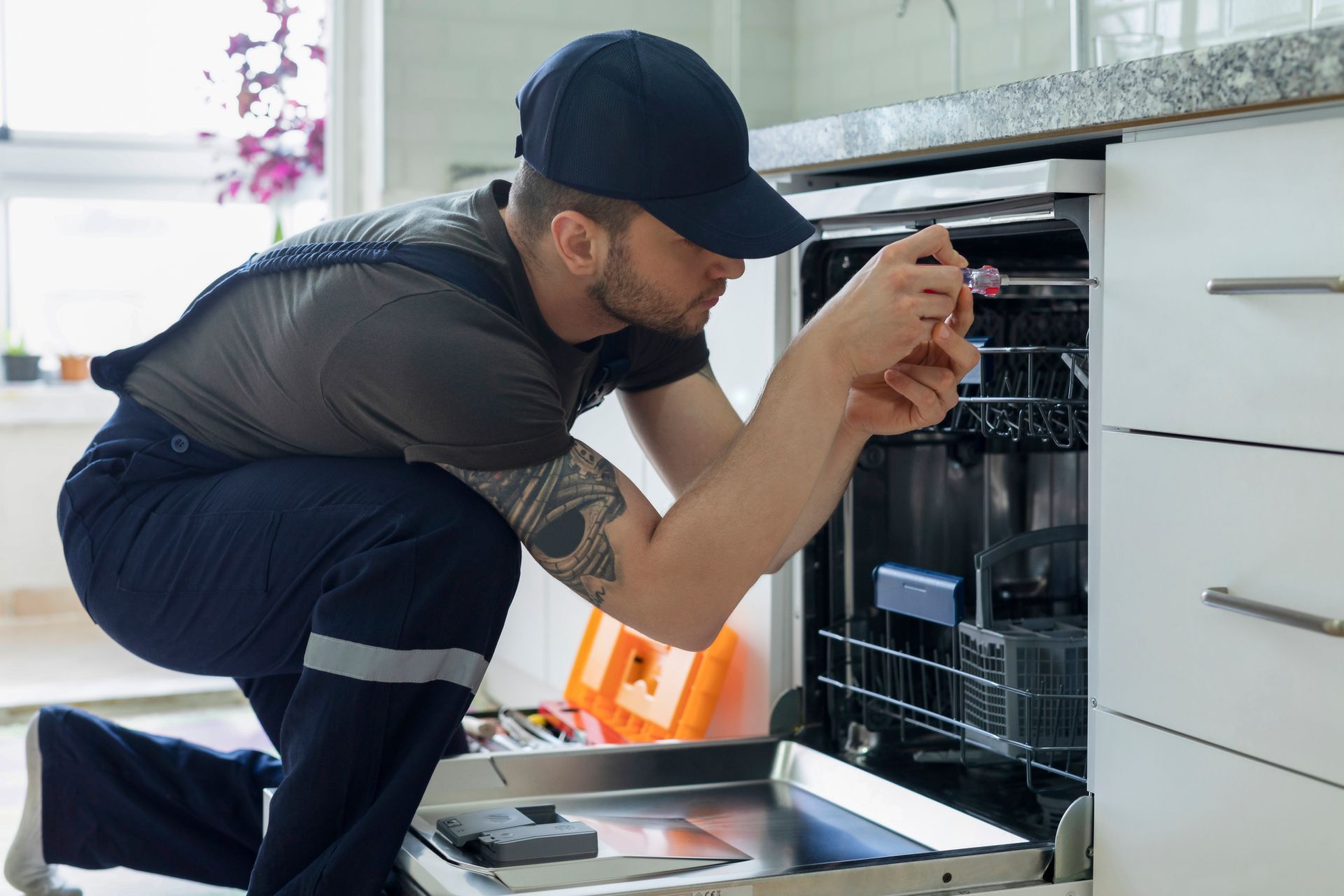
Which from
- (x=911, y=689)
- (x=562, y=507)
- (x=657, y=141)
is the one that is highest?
(x=657, y=141)

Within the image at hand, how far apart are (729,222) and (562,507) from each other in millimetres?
298

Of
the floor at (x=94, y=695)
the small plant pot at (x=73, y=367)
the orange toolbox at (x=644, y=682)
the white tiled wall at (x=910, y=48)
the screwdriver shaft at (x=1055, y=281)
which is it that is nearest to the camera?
the screwdriver shaft at (x=1055, y=281)

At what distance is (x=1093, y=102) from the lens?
1.15m

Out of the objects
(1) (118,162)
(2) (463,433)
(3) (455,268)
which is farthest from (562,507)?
(1) (118,162)

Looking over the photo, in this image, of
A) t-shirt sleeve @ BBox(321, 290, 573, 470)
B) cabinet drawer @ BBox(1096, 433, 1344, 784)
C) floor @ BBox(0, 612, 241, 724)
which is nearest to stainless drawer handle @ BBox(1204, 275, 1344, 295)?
cabinet drawer @ BBox(1096, 433, 1344, 784)

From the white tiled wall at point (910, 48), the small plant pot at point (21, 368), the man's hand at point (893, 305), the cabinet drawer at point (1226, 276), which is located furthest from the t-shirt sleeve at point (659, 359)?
the small plant pot at point (21, 368)

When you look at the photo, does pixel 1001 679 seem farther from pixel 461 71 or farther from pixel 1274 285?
pixel 461 71

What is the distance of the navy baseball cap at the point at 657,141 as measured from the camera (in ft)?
3.97

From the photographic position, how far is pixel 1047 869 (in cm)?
123

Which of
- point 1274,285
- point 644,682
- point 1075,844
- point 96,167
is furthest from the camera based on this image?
point 96,167

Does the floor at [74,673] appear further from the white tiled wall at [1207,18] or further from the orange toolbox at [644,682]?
the white tiled wall at [1207,18]

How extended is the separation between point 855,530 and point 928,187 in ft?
1.50

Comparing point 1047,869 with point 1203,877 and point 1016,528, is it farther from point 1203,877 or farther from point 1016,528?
point 1016,528

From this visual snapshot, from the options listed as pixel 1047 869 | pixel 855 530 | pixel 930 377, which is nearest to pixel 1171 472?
pixel 930 377
